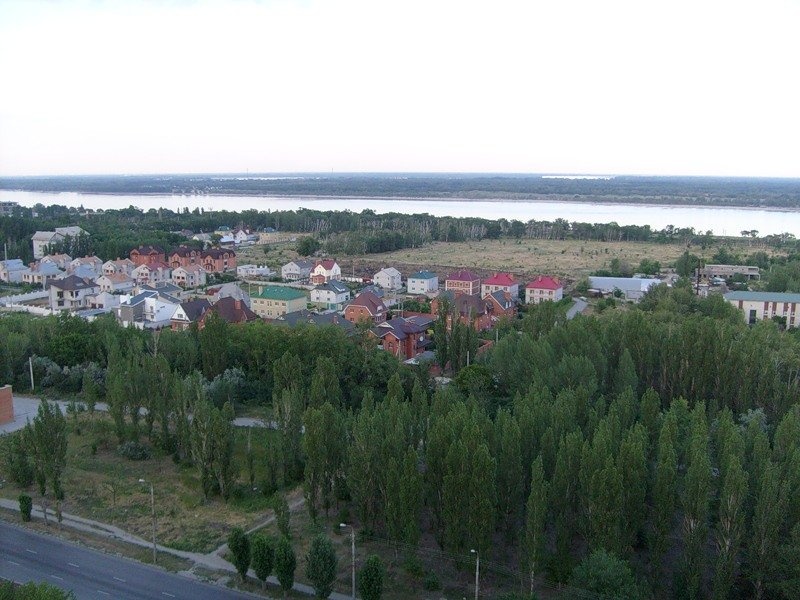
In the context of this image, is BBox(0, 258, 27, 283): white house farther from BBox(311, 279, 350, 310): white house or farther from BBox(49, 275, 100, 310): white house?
BBox(311, 279, 350, 310): white house

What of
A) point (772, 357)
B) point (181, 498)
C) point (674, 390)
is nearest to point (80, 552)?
point (181, 498)

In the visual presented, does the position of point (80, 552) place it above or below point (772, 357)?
below

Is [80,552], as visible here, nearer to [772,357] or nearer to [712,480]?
[712,480]

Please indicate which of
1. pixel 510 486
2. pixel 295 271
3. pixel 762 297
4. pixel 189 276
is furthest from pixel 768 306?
pixel 189 276

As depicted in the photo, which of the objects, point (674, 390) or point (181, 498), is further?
point (674, 390)

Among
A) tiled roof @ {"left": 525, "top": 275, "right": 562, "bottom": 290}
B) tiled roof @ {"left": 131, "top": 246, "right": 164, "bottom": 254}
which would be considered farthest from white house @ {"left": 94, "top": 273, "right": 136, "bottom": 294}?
tiled roof @ {"left": 525, "top": 275, "right": 562, "bottom": 290}

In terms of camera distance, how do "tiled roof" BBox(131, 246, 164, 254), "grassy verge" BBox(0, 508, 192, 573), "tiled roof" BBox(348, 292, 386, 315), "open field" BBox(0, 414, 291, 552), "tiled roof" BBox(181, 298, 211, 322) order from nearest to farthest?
"grassy verge" BBox(0, 508, 192, 573), "open field" BBox(0, 414, 291, 552), "tiled roof" BBox(181, 298, 211, 322), "tiled roof" BBox(348, 292, 386, 315), "tiled roof" BBox(131, 246, 164, 254)
